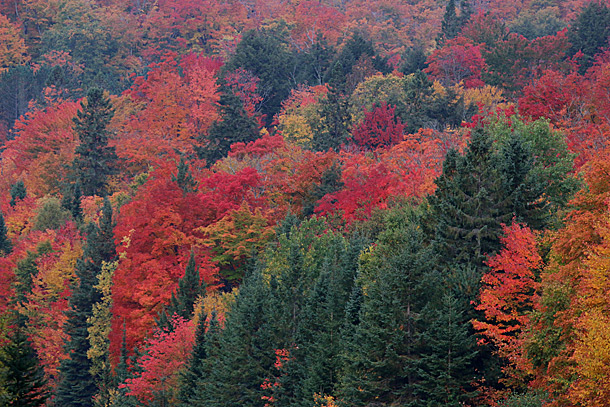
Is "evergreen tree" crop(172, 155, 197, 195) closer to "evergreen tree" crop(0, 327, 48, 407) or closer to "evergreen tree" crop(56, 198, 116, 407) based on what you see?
"evergreen tree" crop(56, 198, 116, 407)

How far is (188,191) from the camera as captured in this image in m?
72.3

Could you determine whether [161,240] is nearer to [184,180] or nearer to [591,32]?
[184,180]

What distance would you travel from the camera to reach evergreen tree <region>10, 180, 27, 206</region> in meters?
97.9

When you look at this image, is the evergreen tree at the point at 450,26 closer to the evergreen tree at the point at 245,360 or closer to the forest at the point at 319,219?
the forest at the point at 319,219

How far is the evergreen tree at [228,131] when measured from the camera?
9094cm

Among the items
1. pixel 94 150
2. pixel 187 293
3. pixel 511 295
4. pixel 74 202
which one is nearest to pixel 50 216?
pixel 74 202

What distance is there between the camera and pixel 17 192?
3853 inches

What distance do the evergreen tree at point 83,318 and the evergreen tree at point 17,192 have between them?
25318 mm

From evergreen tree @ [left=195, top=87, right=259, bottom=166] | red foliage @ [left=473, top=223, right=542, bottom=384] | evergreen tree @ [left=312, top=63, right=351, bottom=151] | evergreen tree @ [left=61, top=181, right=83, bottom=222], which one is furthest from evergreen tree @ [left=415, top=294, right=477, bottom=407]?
evergreen tree @ [left=61, top=181, right=83, bottom=222]

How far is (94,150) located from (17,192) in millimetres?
9932

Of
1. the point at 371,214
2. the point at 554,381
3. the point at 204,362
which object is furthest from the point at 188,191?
the point at 554,381

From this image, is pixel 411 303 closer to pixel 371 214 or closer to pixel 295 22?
pixel 371 214

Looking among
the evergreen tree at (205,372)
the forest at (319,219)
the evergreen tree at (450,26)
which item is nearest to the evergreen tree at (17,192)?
the forest at (319,219)

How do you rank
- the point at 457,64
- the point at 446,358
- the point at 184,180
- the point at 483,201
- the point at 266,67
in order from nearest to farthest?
the point at 446,358 < the point at 483,201 < the point at 184,180 < the point at 457,64 < the point at 266,67
